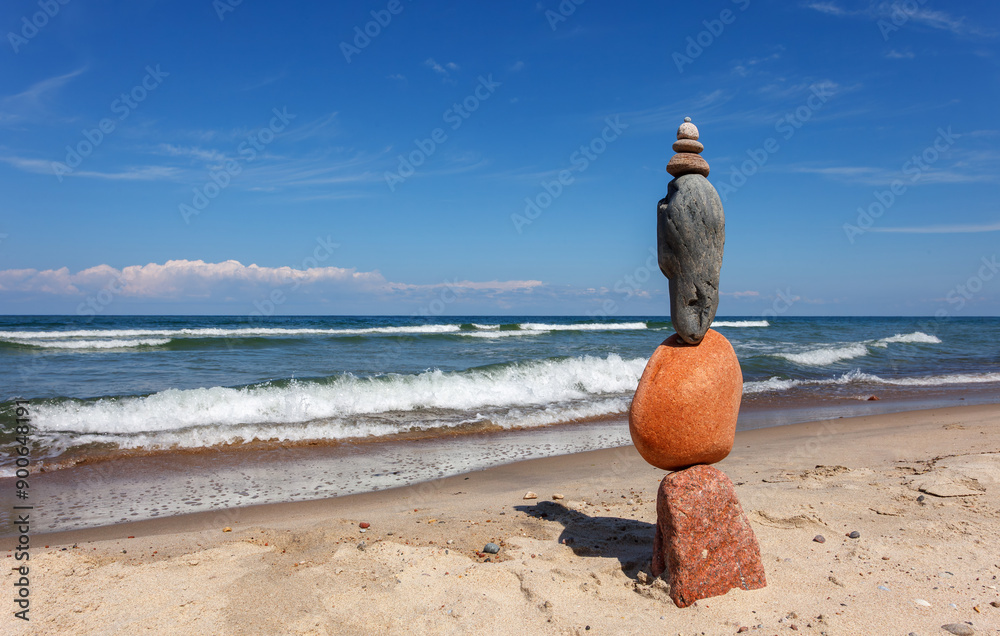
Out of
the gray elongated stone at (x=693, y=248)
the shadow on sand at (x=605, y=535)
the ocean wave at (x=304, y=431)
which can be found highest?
the gray elongated stone at (x=693, y=248)

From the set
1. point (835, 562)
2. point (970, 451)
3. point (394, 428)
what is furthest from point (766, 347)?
point (835, 562)

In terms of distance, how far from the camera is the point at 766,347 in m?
26.8

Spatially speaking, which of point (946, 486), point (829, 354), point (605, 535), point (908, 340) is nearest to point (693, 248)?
point (605, 535)

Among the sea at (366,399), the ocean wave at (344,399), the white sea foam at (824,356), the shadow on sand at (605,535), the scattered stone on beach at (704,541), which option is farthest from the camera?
the white sea foam at (824,356)

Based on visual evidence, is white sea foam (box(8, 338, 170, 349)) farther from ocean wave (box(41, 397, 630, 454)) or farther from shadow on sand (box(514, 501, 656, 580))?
shadow on sand (box(514, 501, 656, 580))

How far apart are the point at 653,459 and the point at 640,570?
872mm

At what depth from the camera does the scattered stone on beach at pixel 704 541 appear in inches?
154

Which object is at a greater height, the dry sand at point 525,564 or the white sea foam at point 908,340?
the white sea foam at point 908,340

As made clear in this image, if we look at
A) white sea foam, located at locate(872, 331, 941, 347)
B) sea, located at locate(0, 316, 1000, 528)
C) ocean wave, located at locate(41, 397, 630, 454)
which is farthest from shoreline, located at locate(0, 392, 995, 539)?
white sea foam, located at locate(872, 331, 941, 347)

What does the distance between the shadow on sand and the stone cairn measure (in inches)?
14.6

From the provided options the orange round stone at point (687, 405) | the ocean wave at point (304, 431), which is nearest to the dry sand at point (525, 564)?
the orange round stone at point (687, 405)

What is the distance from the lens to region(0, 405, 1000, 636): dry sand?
3.70 metres

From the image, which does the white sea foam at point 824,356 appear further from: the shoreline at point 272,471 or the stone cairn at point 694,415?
the stone cairn at point 694,415

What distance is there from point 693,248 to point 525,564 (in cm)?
275
